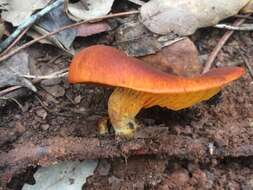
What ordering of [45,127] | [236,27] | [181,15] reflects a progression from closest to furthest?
[45,127], [181,15], [236,27]

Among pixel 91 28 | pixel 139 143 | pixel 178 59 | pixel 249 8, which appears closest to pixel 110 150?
pixel 139 143

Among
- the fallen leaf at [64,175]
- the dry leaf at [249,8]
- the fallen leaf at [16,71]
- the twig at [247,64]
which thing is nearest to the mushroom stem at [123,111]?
the fallen leaf at [64,175]

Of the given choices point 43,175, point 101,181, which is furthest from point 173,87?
point 43,175

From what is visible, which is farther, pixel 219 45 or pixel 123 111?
pixel 219 45

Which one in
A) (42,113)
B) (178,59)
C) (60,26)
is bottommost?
(42,113)

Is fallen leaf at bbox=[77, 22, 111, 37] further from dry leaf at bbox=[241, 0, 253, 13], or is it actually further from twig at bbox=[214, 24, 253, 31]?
dry leaf at bbox=[241, 0, 253, 13]

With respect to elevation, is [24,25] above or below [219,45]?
above

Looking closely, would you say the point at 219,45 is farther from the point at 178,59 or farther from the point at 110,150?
the point at 110,150

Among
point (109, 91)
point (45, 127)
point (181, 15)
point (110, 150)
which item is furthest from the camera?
point (181, 15)
